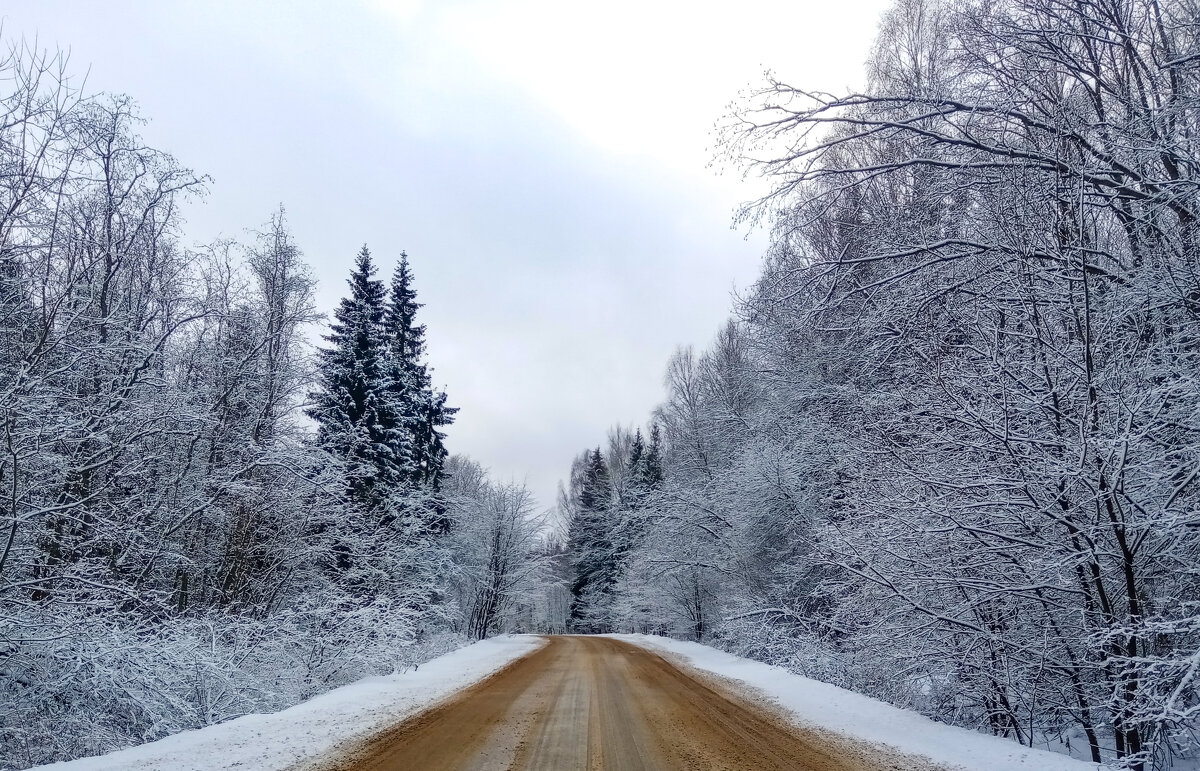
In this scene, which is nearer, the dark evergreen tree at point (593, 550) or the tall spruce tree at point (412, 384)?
the tall spruce tree at point (412, 384)

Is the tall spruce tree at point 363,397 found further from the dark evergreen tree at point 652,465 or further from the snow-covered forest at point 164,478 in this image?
the dark evergreen tree at point 652,465

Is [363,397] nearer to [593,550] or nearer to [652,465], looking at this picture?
[652,465]

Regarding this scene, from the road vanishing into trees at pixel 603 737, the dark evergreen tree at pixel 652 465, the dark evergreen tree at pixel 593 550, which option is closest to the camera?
the road vanishing into trees at pixel 603 737

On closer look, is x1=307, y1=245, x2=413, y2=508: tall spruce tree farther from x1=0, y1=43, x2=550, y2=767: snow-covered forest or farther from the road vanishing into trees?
the road vanishing into trees

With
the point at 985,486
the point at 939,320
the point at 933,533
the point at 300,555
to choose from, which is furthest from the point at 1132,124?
the point at 300,555

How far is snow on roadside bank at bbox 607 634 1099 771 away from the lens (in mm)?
5043

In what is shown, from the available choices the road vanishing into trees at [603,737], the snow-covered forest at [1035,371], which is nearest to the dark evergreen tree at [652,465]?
the road vanishing into trees at [603,737]

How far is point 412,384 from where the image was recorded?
2198 centimetres

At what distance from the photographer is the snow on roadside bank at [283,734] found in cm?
472

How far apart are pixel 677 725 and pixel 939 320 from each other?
5698 mm

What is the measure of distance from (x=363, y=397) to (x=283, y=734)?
14335 millimetres

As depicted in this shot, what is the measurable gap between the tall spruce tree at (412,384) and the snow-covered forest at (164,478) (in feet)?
3.78

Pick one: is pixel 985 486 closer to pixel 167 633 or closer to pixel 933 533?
pixel 933 533

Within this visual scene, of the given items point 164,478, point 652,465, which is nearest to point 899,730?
point 164,478
